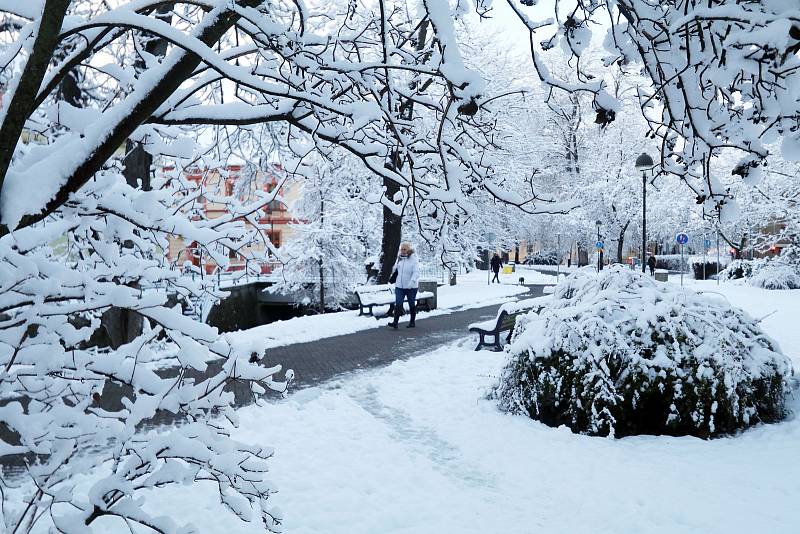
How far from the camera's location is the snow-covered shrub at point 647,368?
218 inches

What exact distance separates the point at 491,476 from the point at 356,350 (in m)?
6.04

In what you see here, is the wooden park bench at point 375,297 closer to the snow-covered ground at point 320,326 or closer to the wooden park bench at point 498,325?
the snow-covered ground at point 320,326

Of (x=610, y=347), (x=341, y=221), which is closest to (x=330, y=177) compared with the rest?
(x=341, y=221)

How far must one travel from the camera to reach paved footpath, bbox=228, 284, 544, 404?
8.66 m

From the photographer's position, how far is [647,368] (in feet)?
18.2

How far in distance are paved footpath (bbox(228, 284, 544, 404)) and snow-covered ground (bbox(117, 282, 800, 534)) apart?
1667 millimetres

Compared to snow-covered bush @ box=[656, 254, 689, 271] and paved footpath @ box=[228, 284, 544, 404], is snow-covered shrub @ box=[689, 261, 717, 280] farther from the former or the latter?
paved footpath @ box=[228, 284, 544, 404]

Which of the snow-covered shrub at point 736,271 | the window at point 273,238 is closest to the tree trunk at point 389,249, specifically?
the window at point 273,238

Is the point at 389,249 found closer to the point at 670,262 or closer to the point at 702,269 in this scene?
the point at 702,269

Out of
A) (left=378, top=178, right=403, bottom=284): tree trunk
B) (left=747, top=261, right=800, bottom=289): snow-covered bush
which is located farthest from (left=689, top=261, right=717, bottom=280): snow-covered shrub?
(left=378, top=178, right=403, bottom=284): tree trunk

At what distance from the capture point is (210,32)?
2.43 m

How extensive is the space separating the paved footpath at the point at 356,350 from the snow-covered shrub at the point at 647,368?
3.11 m

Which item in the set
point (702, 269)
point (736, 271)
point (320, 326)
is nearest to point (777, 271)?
point (736, 271)

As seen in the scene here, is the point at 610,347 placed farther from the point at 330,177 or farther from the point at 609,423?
the point at 330,177
